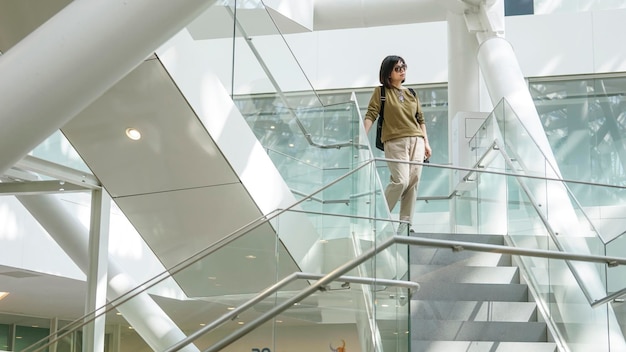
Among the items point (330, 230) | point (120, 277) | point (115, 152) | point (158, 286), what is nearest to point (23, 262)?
point (120, 277)

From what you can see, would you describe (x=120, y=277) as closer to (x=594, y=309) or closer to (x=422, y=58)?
(x=594, y=309)

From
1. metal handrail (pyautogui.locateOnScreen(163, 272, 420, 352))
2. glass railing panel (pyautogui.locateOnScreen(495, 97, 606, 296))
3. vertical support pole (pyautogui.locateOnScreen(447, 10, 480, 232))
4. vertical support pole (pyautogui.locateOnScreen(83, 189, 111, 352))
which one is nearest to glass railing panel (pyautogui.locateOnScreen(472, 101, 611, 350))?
glass railing panel (pyautogui.locateOnScreen(495, 97, 606, 296))

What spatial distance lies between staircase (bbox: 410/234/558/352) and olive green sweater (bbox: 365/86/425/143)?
1.28m

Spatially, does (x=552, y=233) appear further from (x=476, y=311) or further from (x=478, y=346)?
(x=478, y=346)

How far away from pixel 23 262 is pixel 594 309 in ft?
27.4

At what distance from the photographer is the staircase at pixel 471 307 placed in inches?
256

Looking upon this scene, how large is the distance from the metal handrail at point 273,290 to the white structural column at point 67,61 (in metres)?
1.68

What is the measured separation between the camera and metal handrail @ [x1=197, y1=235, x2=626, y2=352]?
205 inches

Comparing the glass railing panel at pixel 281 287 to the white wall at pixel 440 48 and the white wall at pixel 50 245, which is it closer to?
the white wall at pixel 50 245

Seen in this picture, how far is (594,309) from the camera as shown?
19.4ft

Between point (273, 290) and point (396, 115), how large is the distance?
3.33 m

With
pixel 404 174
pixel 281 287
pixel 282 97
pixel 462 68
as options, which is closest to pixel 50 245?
pixel 282 97

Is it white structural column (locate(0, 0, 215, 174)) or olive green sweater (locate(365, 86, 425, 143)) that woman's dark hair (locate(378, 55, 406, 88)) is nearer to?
olive green sweater (locate(365, 86, 425, 143))

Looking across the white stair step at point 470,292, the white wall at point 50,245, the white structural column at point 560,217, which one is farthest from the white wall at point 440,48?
the white stair step at point 470,292
